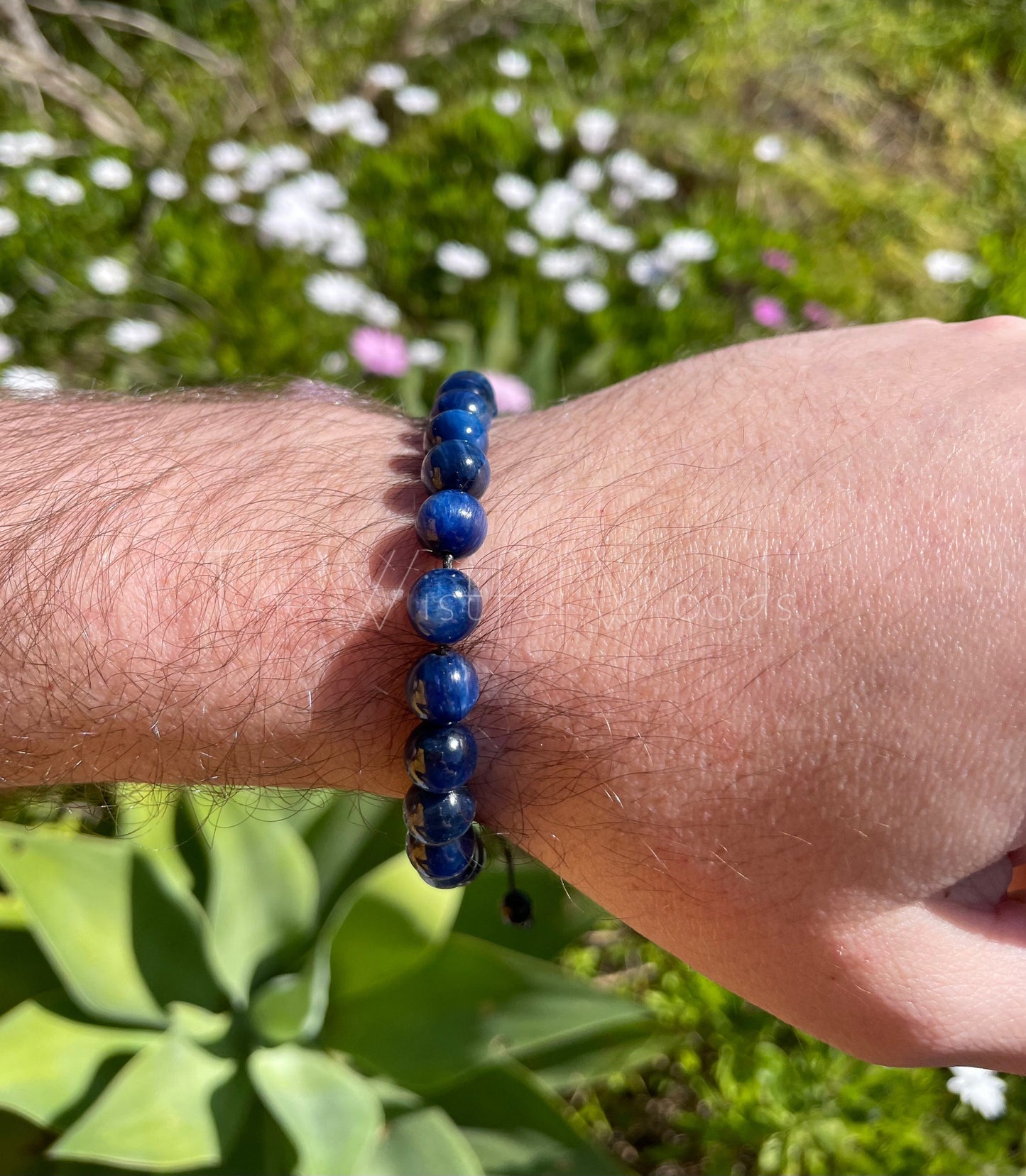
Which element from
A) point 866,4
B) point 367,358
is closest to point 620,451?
point 367,358

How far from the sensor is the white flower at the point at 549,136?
2.71m

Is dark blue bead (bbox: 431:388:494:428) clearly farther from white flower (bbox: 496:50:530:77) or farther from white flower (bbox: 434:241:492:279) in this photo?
white flower (bbox: 496:50:530:77)

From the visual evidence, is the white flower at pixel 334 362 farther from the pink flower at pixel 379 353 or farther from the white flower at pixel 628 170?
the white flower at pixel 628 170

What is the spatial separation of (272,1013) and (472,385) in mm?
994

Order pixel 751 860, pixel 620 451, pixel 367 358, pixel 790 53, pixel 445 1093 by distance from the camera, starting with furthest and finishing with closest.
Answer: pixel 790 53
pixel 367 358
pixel 445 1093
pixel 620 451
pixel 751 860

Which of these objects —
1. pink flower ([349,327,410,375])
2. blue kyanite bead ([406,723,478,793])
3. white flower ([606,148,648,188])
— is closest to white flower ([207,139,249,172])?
pink flower ([349,327,410,375])

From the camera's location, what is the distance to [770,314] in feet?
7.98

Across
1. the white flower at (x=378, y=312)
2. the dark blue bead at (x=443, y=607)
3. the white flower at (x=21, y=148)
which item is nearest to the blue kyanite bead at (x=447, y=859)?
the dark blue bead at (x=443, y=607)

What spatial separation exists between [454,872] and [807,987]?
1.29 feet

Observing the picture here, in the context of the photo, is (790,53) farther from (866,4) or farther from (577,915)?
(577,915)

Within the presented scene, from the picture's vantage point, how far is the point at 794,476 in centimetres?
102

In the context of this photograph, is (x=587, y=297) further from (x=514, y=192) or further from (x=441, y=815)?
Result: (x=441, y=815)

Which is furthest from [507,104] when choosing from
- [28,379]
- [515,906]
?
[515,906]

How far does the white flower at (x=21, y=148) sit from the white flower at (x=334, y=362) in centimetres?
110
